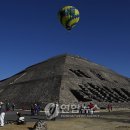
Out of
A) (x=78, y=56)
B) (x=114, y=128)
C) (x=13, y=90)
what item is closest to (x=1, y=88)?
(x=13, y=90)

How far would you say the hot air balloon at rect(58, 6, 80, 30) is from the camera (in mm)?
44469

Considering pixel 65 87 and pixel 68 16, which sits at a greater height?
pixel 68 16

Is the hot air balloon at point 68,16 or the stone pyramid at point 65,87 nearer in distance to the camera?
the hot air balloon at point 68,16

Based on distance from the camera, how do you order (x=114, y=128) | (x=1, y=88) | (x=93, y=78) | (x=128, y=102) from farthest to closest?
1. (x=1, y=88)
2. (x=93, y=78)
3. (x=128, y=102)
4. (x=114, y=128)

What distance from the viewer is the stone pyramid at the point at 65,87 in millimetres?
65688

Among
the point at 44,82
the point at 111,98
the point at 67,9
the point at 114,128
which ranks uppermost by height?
the point at 67,9

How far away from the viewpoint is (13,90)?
8231cm

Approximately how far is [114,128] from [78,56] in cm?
8308

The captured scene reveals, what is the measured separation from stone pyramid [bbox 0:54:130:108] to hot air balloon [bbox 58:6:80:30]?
2115 cm

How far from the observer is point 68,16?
1750 inches

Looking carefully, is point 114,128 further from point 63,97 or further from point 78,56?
point 78,56

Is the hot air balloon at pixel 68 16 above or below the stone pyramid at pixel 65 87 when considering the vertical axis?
above

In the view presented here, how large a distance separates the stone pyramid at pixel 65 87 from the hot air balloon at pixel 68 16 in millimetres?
21145

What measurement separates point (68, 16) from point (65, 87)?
90.0 ft
